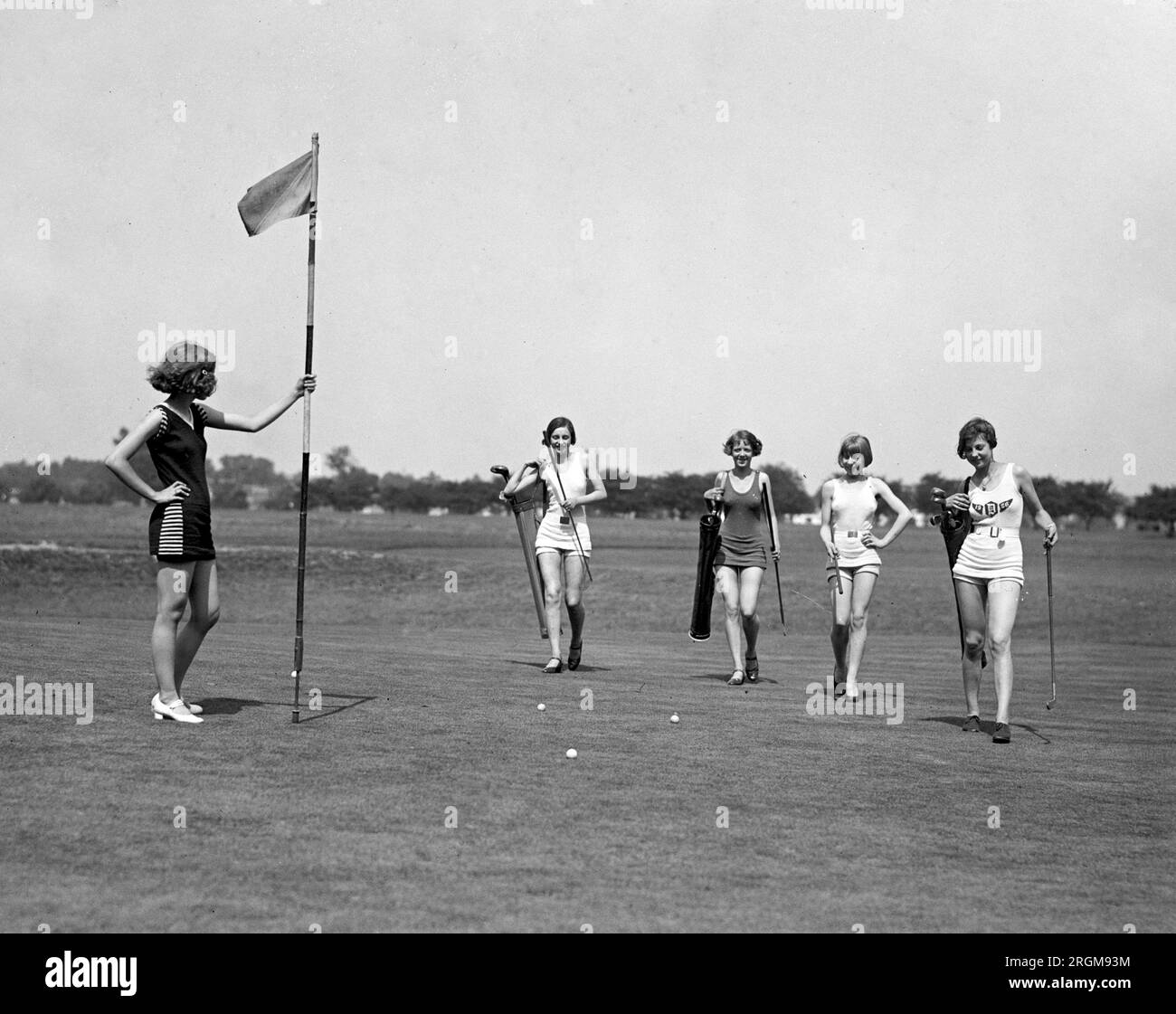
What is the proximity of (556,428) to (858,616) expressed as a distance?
400 centimetres

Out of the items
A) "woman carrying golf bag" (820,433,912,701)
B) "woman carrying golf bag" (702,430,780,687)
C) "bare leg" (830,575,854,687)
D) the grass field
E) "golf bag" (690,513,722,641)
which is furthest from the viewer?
"golf bag" (690,513,722,641)

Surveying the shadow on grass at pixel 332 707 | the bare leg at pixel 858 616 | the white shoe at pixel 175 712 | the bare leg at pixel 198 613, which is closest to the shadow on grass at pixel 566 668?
the bare leg at pixel 858 616

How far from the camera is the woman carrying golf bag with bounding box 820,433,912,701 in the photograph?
48.8 ft

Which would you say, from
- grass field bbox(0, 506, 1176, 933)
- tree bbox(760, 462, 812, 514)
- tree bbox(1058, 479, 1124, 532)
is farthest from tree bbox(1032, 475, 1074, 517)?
grass field bbox(0, 506, 1176, 933)

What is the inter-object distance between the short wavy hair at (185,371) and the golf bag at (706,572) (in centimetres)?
664

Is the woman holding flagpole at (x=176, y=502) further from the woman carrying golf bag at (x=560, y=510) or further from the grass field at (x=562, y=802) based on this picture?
the woman carrying golf bag at (x=560, y=510)

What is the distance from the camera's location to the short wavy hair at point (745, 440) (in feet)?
52.7

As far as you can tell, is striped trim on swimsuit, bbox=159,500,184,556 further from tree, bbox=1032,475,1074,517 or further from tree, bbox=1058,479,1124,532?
tree, bbox=1058,479,1124,532

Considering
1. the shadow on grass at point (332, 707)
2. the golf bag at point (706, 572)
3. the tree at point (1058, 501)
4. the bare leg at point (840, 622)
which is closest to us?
the shadow on grass at point (332, 707)

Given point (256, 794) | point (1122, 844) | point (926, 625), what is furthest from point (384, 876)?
point (926, 625)

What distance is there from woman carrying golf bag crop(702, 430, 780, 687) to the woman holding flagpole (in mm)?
6668

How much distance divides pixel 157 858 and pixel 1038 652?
20540 mm

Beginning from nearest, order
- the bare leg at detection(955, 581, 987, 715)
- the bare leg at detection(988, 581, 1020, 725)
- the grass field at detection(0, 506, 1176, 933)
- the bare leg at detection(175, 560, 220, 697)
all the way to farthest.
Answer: the grass field at detection(0, 506, 1176, 933) → the bare leg at detection(175, 560, 220, 697) → the bare leg at detection(988, 581, 1020, 725) → the bare leg at detection(955, 581, 987, 715)

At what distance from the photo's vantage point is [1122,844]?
7.96 metres
